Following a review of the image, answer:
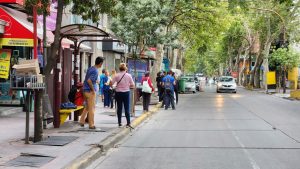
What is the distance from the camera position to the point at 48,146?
10000 mm

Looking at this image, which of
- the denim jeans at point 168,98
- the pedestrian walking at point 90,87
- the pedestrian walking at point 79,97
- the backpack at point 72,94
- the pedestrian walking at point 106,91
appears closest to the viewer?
the pedestrian walking at point 90,87

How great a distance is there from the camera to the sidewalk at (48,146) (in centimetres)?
827

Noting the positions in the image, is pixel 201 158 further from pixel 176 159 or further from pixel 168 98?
pixel 168 98

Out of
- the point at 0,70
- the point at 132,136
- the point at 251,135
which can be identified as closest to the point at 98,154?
the point at 132,136

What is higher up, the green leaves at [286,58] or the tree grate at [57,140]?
the green leaves at [286,58]

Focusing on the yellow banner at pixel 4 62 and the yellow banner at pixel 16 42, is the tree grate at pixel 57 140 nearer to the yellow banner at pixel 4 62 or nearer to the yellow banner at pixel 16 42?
the yellow banner at pixel 16 42

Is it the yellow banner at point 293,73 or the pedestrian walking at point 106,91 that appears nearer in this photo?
the pedestrian walking at point 106,91

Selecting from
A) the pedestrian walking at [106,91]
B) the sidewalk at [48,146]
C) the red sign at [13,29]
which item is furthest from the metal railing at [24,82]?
the pedestrian walking at [106,91]

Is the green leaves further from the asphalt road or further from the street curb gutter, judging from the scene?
the street curb gutter

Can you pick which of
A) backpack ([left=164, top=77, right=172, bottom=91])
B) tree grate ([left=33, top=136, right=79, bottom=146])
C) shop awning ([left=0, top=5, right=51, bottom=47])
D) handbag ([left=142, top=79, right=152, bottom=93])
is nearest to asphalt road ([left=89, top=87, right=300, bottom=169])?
tree grate ([left=33, top=136, right=79, bottom=146])

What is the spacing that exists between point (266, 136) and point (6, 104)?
9.97 meters

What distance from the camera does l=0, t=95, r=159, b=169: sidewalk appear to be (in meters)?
8.27

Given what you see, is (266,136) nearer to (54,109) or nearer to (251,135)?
(251,135)

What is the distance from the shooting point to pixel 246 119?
59.8 feet
